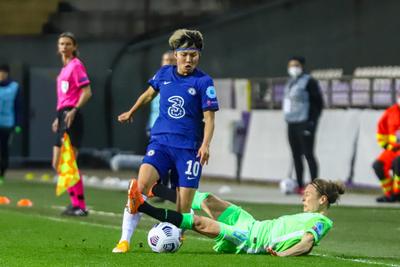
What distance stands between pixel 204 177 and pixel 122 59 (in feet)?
21.0

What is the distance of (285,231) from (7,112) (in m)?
12.6

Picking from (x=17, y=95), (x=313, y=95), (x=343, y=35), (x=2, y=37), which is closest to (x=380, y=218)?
(x=313, y=95)

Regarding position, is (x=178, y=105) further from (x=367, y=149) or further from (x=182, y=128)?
(x=367, y=149)

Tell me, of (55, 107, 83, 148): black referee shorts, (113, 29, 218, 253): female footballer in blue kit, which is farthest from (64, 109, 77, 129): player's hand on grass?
(113, 29, 218, 253): female footballer in blue kit

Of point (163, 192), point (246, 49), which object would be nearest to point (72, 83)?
point (163, 192)

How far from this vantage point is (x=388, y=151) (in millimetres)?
19719

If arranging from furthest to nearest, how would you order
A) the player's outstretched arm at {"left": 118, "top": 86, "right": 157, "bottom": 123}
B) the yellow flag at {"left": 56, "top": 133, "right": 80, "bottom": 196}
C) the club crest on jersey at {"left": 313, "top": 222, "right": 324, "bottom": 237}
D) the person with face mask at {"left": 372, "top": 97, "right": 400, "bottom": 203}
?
the person with face mask at {"left": 372, "top": 97, "right": 400, "bottom": 203} < the yellow flag at {"left": 56, "top": 133, "right": 80, "bottom": 196} < the player's outstretched arm at {"left": 118, "top": 86, "right": 157, "bottom": 123} < the club crest on jersey at {"left": 313, "top": 222, "right": 324, "bottom": 237}

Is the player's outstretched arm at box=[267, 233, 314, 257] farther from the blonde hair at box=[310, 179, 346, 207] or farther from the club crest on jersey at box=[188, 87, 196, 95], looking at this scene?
the club crest on jersey at box=[188, 87, 196, 95]

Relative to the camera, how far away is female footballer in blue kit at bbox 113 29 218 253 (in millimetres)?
12156

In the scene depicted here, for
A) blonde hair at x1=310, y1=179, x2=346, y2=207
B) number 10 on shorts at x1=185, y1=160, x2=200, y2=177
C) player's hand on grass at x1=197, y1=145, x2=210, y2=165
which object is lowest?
blonde hair at x1=310, y1=179, x2=346, y2=207

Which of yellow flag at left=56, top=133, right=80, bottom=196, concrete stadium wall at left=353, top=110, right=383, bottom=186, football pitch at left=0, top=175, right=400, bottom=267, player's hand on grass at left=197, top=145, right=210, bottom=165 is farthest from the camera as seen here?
concrete stadium wall at left=353, top=110, right=383, bottom=186

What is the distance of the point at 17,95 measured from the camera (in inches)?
942

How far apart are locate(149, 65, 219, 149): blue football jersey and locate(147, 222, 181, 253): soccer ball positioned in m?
0.76

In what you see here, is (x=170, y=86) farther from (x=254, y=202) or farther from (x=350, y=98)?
(x=350, y=98)
